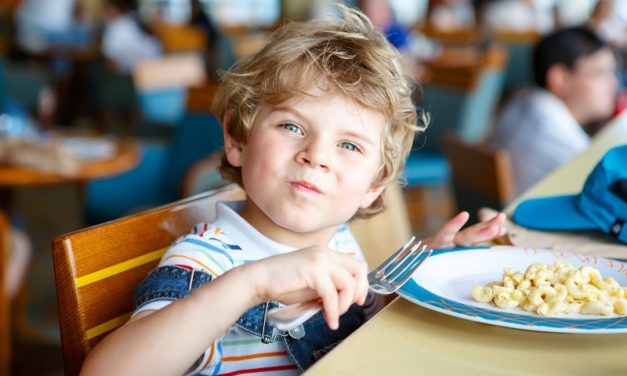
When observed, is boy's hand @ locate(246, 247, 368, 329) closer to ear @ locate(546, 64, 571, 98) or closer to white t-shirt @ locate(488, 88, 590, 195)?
white t-shirt @ locate(488, 88, 590, 195)

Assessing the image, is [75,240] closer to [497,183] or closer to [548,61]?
[497,183]

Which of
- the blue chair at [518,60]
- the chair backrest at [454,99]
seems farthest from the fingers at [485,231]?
the blue chair at [518,60]

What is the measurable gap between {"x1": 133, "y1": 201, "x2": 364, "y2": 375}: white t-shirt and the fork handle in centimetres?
21

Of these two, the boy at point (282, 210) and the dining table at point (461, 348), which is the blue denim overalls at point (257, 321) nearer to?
the boy at point (282, 210)

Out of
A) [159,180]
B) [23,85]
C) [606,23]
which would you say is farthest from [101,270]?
[606,23]

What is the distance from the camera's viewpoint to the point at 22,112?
3365mm

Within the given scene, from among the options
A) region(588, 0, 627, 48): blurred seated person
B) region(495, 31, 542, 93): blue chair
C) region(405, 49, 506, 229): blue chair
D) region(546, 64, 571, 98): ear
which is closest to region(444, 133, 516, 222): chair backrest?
region(546, 64, 571, 98): ear

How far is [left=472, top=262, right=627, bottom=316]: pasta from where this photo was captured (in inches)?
36.0

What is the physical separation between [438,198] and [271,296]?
428cm

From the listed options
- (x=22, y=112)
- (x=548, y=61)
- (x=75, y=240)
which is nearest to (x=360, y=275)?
(x=75, y=240)

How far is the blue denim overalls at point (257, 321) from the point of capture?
97cm

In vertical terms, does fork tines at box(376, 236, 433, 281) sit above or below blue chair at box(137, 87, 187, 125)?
above

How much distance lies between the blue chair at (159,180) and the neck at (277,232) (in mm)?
1937

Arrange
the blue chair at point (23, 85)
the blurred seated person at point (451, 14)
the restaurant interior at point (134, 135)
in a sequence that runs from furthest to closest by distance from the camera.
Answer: the blurred seated person at point (451, 14) → the blue chair at point (23, 85) → the restaurant interior at point (134, 135)
